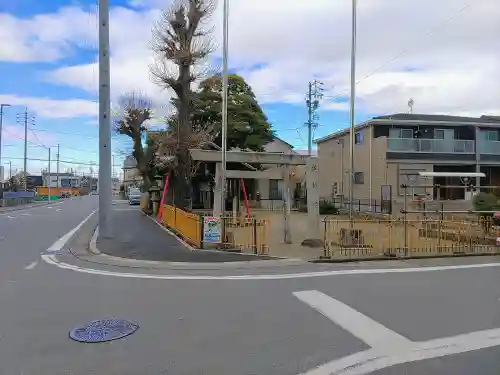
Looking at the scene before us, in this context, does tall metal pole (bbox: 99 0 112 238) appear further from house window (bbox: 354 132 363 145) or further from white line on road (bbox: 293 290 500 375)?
house window (bbox: 354 132 363 145)

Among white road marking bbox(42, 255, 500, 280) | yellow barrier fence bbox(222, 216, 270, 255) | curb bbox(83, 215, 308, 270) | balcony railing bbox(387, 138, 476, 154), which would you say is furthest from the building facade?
curb bbox(83, 215, 308, 270)

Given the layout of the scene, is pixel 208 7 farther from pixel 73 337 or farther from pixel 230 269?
pixel 73 337

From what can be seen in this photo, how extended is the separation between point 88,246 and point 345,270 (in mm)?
8098

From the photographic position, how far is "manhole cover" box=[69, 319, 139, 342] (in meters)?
5.32

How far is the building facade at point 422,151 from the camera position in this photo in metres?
31.0

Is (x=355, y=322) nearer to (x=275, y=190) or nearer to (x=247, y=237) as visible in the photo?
(x=247, y=237)

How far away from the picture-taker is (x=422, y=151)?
31.7 metres

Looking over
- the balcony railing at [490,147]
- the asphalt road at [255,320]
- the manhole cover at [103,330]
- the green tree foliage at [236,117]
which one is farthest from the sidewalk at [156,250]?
the balcony railing at [490,147]

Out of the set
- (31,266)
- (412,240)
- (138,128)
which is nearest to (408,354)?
(31,266)

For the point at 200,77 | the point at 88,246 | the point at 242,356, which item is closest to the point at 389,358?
the point at 242,356

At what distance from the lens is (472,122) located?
33.0m

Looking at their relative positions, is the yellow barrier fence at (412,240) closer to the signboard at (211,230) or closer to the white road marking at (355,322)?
the signboard at (211,230)

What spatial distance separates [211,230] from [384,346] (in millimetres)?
8279

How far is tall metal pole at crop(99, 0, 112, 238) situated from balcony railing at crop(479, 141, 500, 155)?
27772 millimetres
